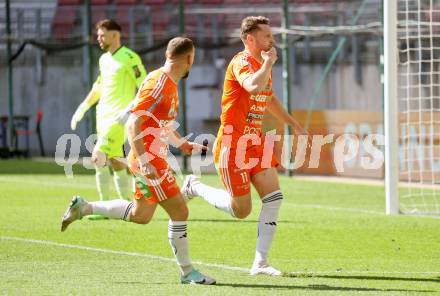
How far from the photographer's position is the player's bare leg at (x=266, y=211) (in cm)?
927

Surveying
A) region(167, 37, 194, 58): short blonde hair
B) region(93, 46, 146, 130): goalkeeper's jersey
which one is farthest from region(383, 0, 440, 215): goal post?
region(167, 37, 194, 58): short blonde hair

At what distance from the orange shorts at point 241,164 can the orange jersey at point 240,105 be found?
0.33ft

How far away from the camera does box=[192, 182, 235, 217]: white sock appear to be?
9609 millimetres

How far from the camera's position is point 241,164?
9273mm

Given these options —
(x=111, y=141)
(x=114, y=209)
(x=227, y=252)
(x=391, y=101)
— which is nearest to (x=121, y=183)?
(x=111, y=141)

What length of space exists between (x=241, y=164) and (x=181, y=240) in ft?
2.95

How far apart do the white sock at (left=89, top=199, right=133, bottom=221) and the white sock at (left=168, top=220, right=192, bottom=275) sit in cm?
65

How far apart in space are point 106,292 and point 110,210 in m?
1.17

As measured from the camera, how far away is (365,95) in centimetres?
2819

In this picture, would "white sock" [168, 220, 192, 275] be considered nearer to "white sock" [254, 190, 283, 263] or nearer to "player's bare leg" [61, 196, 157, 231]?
"player's bare leg" [61, 196, 157, 231]

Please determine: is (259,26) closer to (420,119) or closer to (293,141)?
(420,119)

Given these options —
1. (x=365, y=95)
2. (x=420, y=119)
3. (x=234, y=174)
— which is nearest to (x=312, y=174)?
(x=420, y=119)

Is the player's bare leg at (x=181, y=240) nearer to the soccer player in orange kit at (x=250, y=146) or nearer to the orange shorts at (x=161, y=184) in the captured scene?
the orange shorts at (x=161, y=184)

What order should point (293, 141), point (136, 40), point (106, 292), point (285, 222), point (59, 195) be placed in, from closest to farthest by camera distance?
point (106, 292) < point (285, 222) < point (59, 195) < point (293, 141) < point (136, 40)
